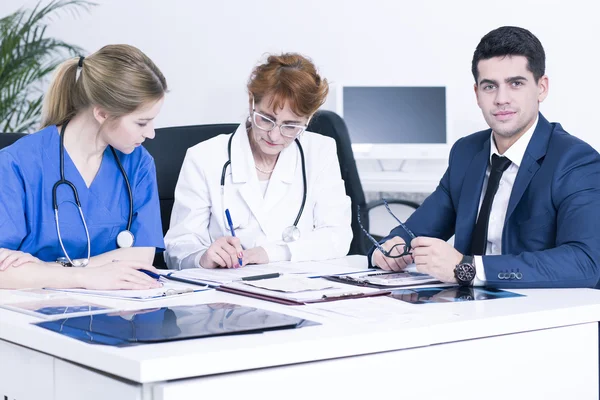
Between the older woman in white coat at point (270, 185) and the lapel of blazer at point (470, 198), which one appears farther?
the older woman in white coat at point (270, 185)

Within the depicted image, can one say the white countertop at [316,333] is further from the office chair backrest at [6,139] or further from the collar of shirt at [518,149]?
the office chair backrest at [6,139]

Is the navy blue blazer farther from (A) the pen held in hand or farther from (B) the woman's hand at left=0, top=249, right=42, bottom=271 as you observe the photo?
(B) the woman's hand at left=0, top=249, right=42, bottom=271

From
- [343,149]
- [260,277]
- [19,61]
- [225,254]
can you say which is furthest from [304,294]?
[19,61]

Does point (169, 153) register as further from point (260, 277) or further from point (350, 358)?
point (350, 358)

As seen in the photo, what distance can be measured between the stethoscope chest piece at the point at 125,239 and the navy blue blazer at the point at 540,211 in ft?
2.06

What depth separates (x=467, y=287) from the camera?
155cm

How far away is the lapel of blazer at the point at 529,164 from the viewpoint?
67.7 inches

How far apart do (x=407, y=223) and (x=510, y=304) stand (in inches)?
27.6

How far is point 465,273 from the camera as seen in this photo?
155 centimetres

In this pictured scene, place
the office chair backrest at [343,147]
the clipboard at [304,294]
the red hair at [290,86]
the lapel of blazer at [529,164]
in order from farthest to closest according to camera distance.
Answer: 1. the office chair backrest at [343,147]
2. the red hair at [290,86]
3. the lapel of blazer at [529,164]
4. the clipboard at [304,294]

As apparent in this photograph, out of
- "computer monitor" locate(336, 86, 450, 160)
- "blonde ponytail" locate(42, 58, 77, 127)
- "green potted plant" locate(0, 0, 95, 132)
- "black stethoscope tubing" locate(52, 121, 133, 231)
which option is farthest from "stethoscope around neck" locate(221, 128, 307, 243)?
"green potted plant" locate(0, 0, 95, 132)

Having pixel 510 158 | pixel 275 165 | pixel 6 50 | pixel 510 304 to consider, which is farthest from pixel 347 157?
pixel 6 50

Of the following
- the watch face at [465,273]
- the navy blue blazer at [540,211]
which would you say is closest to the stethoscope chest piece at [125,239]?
the navy blue blazer at [540,211]

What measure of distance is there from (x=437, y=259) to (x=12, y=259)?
82cm
